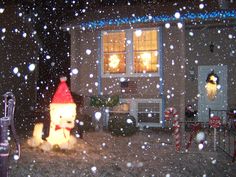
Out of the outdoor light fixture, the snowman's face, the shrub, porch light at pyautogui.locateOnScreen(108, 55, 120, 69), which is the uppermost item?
porch light at pyautogui.locateOnScreen(108, 55, 120, 69)

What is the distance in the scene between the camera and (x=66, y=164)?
8.07m

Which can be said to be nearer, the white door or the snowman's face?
the snowman's face

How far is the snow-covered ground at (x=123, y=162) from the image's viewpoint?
7617 mm

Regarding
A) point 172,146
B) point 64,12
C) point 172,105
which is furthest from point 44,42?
point 172,146

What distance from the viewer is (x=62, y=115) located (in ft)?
31.0

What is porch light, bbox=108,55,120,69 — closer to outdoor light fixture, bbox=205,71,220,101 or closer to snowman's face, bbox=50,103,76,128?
outdoor light fixture, bbox=205,71,220,101

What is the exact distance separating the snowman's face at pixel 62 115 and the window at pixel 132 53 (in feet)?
15.7

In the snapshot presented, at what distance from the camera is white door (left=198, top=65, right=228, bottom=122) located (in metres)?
14.5

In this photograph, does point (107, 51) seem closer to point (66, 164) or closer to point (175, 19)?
point (175, 19)

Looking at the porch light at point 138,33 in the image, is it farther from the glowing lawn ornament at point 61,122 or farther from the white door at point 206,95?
the glowing lawn ornament at point 61,122

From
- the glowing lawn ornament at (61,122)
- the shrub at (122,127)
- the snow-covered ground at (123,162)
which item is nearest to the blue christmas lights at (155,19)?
the shrub at (122,127)

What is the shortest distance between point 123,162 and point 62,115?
2.26 meters

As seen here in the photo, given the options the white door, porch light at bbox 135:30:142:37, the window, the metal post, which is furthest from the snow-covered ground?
porch light at bbox 135:30:142:37

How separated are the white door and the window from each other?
227cm
